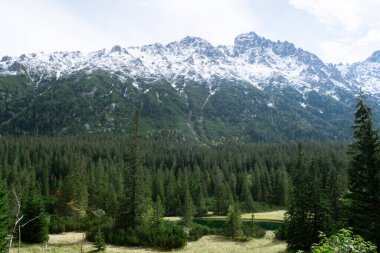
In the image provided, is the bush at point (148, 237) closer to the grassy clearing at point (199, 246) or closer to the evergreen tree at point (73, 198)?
the grassy clearing at point (199, 246)

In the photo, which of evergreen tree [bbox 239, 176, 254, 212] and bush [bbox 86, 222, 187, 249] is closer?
bush [bbox 86, 222, 187, 249]

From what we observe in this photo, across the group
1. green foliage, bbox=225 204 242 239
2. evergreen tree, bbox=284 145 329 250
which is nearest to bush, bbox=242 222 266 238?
green foliage, bbox=225 204 242 239

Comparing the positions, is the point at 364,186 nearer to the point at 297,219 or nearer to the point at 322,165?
the point at 297,219

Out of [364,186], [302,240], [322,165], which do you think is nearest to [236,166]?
[322,165]

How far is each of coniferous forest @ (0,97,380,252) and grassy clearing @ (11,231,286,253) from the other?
2.45 meters

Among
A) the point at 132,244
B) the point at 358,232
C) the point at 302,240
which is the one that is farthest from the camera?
the point at 132,244

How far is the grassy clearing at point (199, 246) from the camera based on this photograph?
2462 inches

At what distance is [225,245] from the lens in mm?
71625

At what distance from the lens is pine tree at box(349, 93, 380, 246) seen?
40969mm

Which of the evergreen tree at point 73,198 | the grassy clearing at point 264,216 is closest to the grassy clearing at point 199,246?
the evergreen tree at point 73,198

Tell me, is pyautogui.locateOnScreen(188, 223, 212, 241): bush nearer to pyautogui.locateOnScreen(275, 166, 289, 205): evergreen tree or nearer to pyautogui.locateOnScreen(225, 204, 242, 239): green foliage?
pyautogui.locateOnScreen(225, 204, 242, 239): green foliage

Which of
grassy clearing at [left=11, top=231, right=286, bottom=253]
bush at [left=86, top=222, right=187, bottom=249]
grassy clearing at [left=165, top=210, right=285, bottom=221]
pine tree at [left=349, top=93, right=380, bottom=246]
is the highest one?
pine tree at [left=349, top=93, right=380, bottom=246]

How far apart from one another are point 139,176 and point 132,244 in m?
13.8

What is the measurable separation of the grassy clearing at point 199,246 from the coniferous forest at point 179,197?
2447mm
